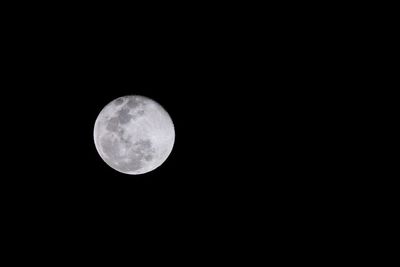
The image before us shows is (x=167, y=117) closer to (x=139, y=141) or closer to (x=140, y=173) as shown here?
(x=139, y=141)

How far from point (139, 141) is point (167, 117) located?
49 cm

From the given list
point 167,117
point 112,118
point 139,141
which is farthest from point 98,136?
point 167,117

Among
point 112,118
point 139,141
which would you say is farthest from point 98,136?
point 139,141

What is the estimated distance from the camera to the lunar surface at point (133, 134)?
374 centimetres

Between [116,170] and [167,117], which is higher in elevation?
[167,117]

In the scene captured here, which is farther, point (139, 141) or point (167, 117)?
point (167, 117)

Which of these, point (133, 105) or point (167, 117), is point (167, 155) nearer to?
point (167, 117)

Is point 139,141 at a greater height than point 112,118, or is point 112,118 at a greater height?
point 112,118

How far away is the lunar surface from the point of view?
374cm

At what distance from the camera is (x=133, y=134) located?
3.72 m

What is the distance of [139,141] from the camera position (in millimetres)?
3742

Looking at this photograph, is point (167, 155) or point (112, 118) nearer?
point (112, 118)

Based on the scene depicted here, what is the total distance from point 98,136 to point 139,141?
575mm

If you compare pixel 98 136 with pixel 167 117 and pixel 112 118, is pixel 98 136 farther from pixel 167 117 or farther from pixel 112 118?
pixel 167 117
